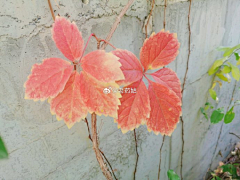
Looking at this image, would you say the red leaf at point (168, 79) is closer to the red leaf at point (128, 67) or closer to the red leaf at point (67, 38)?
the red leaf at point (128, 67)

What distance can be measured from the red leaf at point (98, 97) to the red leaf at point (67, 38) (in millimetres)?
75

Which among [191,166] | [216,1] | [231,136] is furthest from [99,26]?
[231,136]

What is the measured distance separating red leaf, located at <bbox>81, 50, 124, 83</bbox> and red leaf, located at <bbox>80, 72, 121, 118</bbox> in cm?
2

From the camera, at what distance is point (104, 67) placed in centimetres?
47

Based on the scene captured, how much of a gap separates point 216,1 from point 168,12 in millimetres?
456

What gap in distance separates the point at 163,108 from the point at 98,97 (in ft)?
0.74

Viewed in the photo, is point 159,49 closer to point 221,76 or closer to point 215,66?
point 215,66

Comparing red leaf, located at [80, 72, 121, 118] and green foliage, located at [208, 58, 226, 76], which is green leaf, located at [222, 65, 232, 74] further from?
red leaf, located at [80, 72, 121, 118]

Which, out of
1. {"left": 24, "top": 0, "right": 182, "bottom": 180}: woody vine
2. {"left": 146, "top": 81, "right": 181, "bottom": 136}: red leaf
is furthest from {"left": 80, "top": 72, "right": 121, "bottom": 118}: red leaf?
{"left": 146, "top": 81, "right": 181, "bottom": 136}: red leaf

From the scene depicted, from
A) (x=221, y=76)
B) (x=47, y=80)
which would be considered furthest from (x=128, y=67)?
(x=221, y=76)

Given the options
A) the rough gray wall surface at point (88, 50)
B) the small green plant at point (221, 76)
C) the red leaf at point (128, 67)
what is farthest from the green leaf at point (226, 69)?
the red leaf at point (128, 67)

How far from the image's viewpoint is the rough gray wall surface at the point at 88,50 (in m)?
0.59

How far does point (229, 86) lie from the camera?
69.3 inches

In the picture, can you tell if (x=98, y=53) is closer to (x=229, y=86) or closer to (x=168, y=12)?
(x=168, y=12)
